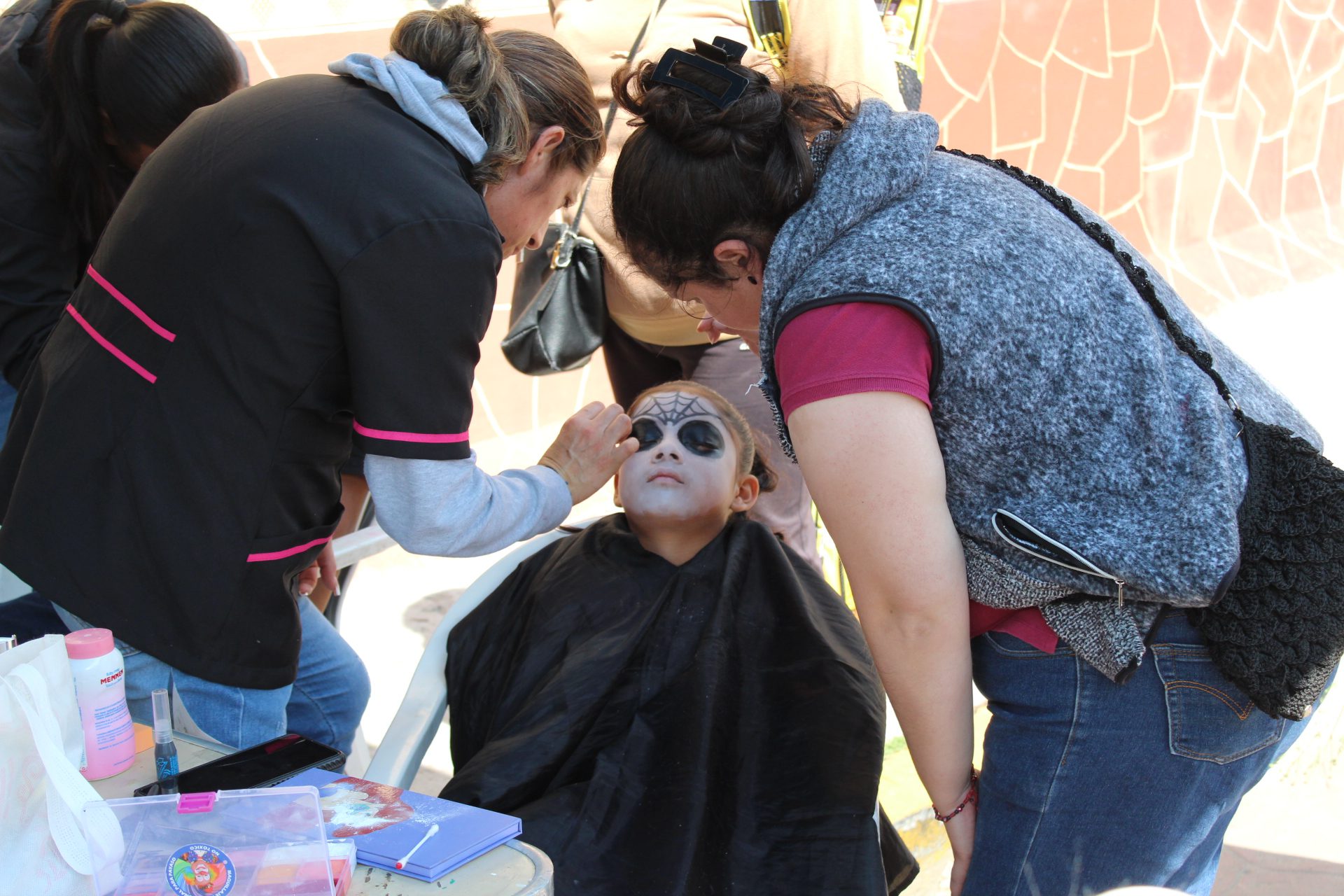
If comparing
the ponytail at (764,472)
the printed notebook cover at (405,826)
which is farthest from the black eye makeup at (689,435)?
the printed notebook cover at (405,826)

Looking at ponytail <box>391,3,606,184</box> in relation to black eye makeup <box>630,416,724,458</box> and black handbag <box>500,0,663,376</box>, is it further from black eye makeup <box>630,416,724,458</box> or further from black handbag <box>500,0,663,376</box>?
black handbag <box>500,0,663,376</box>

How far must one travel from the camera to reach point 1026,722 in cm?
132

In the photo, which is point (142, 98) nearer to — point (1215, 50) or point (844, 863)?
point (844, 863)

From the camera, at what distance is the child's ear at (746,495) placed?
2162mm

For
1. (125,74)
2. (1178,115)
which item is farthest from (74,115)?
(1178,115)

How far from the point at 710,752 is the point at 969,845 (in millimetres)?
474

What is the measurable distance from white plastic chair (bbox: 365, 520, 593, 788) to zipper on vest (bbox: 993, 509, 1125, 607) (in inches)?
39.0

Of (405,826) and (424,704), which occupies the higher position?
(405,826)

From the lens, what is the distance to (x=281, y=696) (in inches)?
58.1

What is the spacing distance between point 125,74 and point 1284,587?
161 centimetres

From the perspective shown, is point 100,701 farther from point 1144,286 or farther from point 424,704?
point 1144,286

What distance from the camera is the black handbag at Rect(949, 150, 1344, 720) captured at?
120cm

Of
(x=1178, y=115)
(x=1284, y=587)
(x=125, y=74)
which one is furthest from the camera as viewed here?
→ (x=1178, y=115)

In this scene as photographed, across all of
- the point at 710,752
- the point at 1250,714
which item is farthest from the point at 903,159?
the point at 710,752
